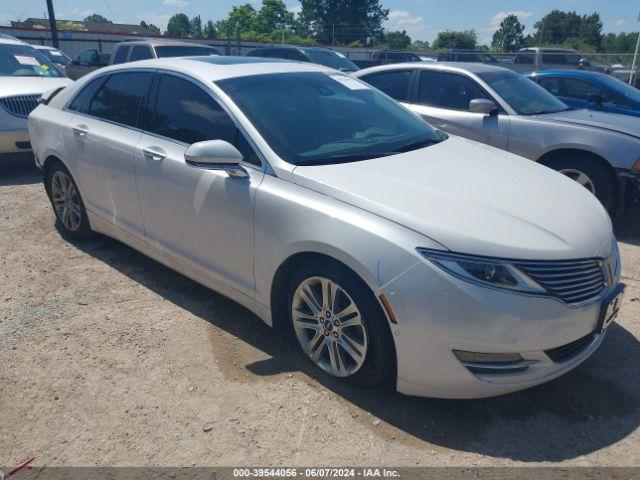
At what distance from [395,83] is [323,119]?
3577 millimetres

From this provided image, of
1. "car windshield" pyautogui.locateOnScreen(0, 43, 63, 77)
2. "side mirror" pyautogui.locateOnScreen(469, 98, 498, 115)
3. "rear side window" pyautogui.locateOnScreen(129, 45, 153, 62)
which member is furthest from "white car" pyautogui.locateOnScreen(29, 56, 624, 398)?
"rear side window" pyautogui.locateOnScreen(129, 45, 153, 62)

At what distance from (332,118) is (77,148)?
2.23 metres

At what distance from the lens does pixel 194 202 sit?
3.30 m

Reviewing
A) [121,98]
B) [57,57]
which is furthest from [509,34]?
[121,98]

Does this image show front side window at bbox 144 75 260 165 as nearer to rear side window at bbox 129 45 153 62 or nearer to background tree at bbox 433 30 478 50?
rear side window at bbox 129 45 153 62

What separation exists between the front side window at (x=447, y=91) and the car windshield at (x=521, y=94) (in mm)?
192

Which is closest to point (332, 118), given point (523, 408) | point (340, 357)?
point (340, 357)

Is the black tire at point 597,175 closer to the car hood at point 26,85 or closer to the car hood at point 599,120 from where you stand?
the car hood at point 599,120

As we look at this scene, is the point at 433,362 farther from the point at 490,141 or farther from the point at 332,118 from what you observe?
the point at 490,141

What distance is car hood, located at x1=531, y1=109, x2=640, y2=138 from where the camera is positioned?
17.2 feet

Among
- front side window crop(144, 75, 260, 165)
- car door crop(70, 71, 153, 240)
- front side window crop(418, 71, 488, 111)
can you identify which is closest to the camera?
front side window crop(144, 75, 260, 165)

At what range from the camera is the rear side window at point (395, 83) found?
21.4 feet

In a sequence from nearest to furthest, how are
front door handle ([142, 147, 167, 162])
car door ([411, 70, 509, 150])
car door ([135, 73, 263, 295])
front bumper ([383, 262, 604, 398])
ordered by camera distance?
front bumper ([383, 262, 604, 398]) → car door ([135, 73, 263, 295]) → front door handle ([142, 147, 167, 162]) → car door ([411, 70, 509, 150])

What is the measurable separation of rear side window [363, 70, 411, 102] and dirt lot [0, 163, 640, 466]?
12.3 ft
